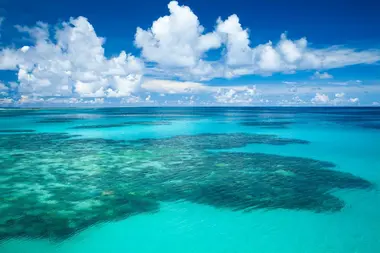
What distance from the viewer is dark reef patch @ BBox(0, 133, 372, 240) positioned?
11.5m

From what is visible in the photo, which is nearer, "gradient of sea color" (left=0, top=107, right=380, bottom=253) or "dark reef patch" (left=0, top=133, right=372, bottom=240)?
"gradient of sea color" (left=0, top=107, right=380, bottom=253)

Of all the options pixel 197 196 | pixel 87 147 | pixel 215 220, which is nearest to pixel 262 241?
pixel 215 220

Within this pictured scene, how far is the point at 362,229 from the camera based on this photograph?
1070 cm

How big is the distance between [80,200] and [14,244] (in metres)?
3.81

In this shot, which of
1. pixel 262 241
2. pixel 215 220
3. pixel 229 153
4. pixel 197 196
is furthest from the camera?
pixel 229 153

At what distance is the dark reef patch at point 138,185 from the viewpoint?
1146 cm

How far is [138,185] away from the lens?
15227mm

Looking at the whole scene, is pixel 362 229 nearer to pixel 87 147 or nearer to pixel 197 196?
pixel 197 196

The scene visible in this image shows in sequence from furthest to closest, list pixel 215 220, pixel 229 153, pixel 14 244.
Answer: pixel 229 153 < pixel 215 220 < pixel 14 244

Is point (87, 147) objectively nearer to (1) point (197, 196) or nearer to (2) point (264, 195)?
(1) point (197, 196)

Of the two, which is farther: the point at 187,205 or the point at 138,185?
the point at 138,185

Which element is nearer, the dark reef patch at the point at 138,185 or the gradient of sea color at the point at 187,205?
the gradient of sea color at the point at 187,205

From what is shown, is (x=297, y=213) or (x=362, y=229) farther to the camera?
(x=297, y=213)

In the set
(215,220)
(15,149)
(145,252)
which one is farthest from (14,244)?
(15,149)
